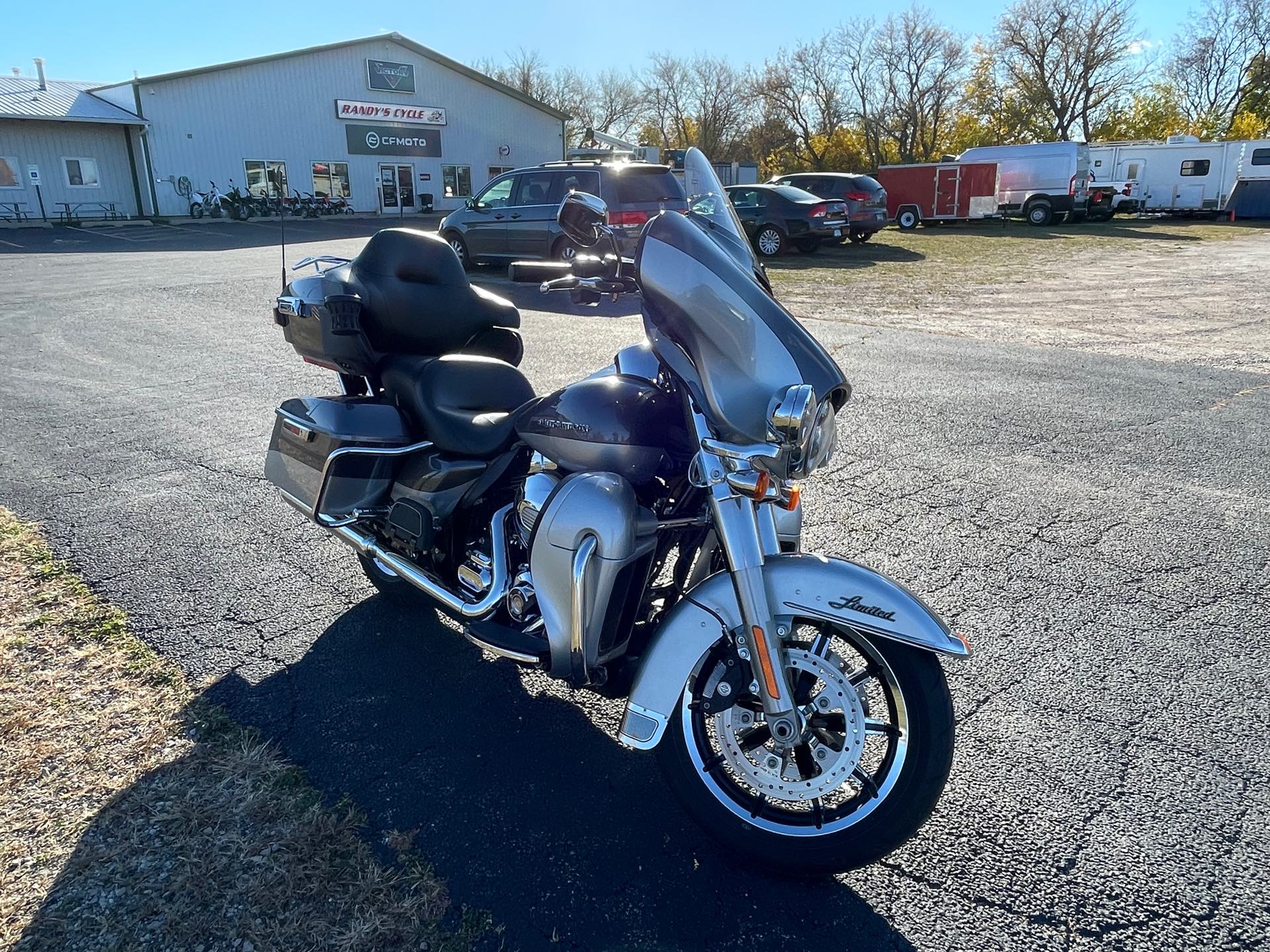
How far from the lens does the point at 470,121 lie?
41219mm

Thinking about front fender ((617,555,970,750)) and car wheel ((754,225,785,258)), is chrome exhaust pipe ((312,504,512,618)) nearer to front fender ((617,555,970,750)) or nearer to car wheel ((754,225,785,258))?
front fender ((617,555,970,750))

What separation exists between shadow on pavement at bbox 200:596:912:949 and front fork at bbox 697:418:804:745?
46 cm

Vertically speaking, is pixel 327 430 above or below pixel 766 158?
below

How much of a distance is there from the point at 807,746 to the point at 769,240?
1742 centimetres

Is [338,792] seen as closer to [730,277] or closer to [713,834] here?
[713,834]

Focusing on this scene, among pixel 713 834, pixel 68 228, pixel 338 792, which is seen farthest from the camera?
pixel 68 228

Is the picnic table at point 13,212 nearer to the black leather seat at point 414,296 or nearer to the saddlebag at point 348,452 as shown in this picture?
the black leather seat at point 414,296

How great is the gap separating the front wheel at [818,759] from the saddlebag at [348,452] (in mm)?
1445

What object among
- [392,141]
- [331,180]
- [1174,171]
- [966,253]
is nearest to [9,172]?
[331,180]

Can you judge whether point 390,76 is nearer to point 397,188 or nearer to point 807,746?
point 397,188

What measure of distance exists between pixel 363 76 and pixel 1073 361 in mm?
37224

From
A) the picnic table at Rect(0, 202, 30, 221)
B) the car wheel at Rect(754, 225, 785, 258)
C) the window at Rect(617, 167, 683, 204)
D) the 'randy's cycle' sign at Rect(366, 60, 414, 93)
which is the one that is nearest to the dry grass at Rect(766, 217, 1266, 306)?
the car wheel at Rect(754, 225, 785, 258)

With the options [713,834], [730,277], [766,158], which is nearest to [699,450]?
[730,277]

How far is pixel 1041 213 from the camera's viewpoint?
1142 inches
